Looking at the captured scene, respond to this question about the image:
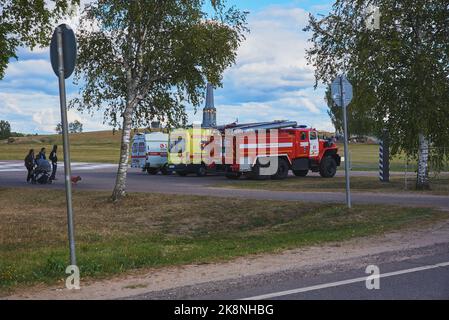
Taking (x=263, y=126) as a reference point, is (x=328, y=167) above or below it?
below

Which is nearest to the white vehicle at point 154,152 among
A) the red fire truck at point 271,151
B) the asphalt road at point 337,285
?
the red fire truck at point 271,151

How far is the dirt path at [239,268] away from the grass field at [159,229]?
0.44 meters

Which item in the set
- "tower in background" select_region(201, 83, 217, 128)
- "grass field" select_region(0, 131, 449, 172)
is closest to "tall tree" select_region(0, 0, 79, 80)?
"grass field" select_region(0, 131, 449, 172)

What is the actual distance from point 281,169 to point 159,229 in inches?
647

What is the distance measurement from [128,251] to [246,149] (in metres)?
20.7

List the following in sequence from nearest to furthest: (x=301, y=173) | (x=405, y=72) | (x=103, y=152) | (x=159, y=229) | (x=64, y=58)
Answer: (x=64, y=58), (x=159, y=229), (x=405, y=72), (x=301, y=173), (x=103, y=152)

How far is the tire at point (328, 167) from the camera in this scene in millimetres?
32094

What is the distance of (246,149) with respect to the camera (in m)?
30.6

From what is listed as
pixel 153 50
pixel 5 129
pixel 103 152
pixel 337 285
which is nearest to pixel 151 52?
pixel 153 50

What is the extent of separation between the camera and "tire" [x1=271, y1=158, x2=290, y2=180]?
30.9m

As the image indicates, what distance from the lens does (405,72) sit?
787 inches

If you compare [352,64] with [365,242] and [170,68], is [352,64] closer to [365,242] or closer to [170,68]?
[170,68]

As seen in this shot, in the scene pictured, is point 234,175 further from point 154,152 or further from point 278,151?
point 154,152

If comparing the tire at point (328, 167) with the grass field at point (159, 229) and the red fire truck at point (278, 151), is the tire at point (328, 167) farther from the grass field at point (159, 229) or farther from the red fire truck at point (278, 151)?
the grass field at point (159, 229)
